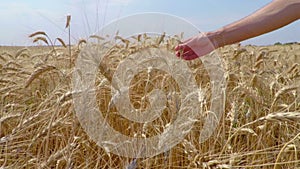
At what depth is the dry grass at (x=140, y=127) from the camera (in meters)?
1.00

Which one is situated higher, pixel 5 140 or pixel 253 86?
pixel 253 86

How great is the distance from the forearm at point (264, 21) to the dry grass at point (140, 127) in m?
0.23

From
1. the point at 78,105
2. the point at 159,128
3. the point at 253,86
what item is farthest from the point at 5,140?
the point at 253,86

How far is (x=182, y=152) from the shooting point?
1178mm

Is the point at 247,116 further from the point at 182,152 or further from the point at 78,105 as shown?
the point at 78,105

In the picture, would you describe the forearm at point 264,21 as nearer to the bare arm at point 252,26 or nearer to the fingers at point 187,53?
the bare arm at point 252,26

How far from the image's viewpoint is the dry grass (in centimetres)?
100

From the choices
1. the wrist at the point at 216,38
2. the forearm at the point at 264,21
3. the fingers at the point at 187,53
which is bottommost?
the fingers at the point at 187,53

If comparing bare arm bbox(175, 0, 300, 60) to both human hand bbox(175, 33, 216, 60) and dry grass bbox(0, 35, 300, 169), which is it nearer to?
human hand bbox(175, 33, 216, 60)

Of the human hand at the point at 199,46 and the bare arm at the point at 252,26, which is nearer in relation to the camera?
the bare arm at the point at 252,26

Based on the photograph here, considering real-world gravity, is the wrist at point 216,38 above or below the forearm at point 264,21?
below

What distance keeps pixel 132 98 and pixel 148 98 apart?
20cm

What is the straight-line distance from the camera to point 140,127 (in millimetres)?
1170

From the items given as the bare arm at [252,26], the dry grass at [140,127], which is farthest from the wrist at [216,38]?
the dry grass at [140,127]
